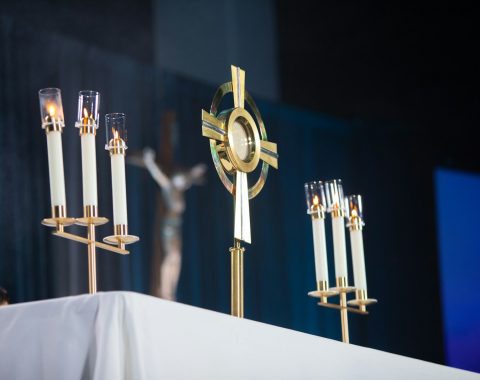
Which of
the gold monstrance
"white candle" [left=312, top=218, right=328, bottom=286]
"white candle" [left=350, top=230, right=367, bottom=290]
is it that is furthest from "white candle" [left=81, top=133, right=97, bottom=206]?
"white candle" [left=350, top=230, right=367, bottom=290]

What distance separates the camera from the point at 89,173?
1.37 metres

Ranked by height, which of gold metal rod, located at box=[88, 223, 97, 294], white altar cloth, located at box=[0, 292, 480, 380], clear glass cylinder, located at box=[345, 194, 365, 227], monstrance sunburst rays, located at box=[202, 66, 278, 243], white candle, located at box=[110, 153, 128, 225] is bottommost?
white altar cloth, located at box=[0, 292, 480, 380]

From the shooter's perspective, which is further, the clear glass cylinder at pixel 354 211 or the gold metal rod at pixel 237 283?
the clear glass cylinder at pixel 354 211

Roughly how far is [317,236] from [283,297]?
4353mm

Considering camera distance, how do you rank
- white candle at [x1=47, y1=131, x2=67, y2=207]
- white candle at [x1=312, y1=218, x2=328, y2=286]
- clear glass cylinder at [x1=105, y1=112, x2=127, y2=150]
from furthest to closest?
1. white candle at [x1=312, y1=218, x2=328, y2=286]
2. clear glass cylinder at [x1=105, y1=112, x2=127, y2=150]
3. white candle at [x1=47, y1=131, x2=67, y2=207]

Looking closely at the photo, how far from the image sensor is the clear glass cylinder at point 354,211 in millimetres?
1929

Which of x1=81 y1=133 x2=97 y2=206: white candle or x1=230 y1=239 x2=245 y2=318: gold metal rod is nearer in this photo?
x1=81 y1=133 x2=97 y2=206: white candle

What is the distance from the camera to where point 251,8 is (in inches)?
244

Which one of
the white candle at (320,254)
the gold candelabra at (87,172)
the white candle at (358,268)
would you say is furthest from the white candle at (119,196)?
the white candle at (358,268)

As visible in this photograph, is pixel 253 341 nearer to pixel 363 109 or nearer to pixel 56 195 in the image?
pixel 56 195

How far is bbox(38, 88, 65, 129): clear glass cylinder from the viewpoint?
1.37 m

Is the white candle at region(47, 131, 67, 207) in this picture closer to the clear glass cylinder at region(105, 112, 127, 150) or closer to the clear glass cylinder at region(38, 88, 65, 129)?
the clear glass cylinder at region(38, 88, 65, 129)

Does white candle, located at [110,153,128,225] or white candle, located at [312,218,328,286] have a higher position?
white candle, located at [110,153,128,225]

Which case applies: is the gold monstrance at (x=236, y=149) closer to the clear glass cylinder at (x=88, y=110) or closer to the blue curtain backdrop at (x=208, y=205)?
the clear glass cylinder at (x=88, y=110)
